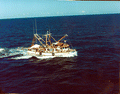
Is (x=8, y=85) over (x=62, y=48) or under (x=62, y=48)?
under

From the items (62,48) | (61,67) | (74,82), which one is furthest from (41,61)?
(74,82)

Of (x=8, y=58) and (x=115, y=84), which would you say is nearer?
(x=115, y=84)

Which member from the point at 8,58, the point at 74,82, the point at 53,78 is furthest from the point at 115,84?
the point at 8,58

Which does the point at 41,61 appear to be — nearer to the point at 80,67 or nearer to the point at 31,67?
the point at 31,67

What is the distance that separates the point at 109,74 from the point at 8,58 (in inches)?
1426

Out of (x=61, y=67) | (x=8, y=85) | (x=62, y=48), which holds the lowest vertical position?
(x=8, y=85)

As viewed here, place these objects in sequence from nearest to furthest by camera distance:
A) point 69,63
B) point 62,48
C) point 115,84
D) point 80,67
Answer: point 115,84
point 80,67
point 69,63
point 62,48

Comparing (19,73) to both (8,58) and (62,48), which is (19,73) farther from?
(62,48)

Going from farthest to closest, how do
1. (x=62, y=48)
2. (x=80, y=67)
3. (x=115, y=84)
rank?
(x=62, y=48) → (x=80, y=67) → (x=115, y=84)

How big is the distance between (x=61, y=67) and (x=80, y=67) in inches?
236

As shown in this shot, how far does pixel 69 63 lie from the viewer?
40562 millimetres

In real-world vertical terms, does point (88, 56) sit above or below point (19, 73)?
above

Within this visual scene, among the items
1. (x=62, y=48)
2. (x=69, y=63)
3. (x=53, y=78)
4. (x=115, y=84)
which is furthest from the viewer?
(x=62, y=48)

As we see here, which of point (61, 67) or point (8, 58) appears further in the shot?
point (8, 58)
